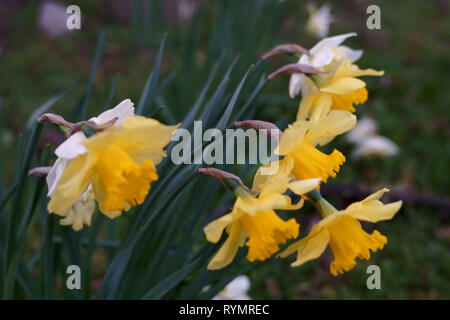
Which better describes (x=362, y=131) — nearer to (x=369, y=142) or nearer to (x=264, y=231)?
(x=369, y=142)

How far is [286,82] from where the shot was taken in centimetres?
361

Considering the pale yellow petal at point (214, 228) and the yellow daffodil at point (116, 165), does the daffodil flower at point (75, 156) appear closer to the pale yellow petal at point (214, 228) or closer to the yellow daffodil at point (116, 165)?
the yellow daffodil at point (116, 165)

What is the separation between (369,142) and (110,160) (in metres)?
2.08

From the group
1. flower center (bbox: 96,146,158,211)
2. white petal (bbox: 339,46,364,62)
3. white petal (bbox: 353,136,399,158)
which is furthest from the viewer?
white petal (bbox: 353,136,399,158)

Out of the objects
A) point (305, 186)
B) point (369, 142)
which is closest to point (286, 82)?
point (369, 142)

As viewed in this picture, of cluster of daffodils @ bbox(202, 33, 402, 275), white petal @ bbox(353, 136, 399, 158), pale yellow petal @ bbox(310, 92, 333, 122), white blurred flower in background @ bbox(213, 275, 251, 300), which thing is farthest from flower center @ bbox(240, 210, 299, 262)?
white petal @ bbox(353, 136, 399, 158)

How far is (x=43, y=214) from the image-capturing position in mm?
1461

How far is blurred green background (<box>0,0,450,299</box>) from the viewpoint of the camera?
2232 millimetres

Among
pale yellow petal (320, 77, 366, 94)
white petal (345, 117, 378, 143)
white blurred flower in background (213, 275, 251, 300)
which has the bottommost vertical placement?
white blurred flower in background (213, 275, 251, 300)

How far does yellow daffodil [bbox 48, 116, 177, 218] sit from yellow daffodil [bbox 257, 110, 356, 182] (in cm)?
22

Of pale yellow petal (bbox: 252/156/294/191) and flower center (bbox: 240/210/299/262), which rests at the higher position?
pale yellow petal (bbox: 252/156/294/191)

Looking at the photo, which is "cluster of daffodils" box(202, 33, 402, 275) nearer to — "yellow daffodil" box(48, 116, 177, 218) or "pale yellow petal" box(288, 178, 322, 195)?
"pale yellow petal" box(288, 178, 322, 195)

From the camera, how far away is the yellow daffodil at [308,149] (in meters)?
1.10

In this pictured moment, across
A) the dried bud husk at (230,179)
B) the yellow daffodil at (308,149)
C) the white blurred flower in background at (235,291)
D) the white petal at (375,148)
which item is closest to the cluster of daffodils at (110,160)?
the dried bud husk at (230,179)
